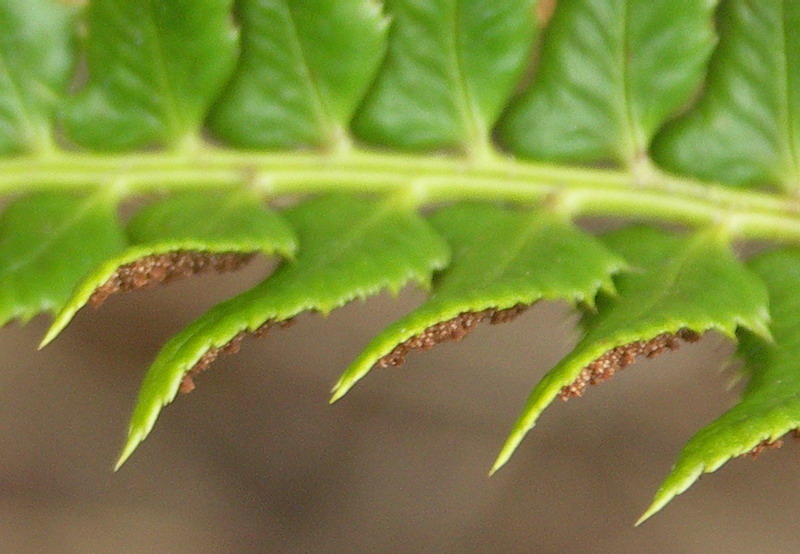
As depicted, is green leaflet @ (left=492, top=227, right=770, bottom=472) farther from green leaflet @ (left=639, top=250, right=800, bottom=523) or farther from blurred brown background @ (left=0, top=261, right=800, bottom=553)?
blurred brown background @ (left=0, top=261, right=800, bottom=553)

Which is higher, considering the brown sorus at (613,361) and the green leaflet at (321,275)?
the green leaflet at (321,275)

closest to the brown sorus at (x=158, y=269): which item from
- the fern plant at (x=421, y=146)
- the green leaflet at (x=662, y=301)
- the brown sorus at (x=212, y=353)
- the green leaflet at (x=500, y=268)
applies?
the fern plant at (x=421, y=146)

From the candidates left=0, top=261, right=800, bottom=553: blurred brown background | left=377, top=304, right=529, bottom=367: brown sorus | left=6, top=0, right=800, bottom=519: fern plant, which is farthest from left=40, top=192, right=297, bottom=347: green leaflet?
left=0, top=261, right=800, bottom=553: blurred brown background

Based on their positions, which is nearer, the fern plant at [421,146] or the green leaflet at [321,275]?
the green leaflet at [321,275]

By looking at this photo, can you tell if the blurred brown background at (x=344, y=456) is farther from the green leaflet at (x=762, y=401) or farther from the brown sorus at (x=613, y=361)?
the brown sorus at (x=613, y=361)

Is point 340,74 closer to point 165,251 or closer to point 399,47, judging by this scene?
point 399,47

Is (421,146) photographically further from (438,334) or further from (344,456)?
(344,456)

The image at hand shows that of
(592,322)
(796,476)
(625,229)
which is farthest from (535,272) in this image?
(796,476)

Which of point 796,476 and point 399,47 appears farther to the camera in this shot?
point 796,476
